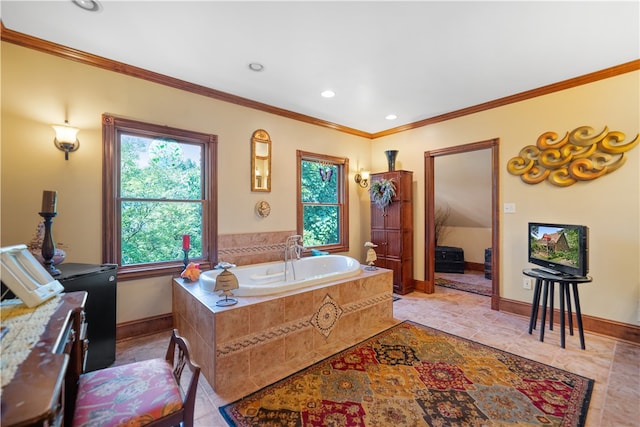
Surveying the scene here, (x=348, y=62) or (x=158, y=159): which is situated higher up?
(x=348, y=62)

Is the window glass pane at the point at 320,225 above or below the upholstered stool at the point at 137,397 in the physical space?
above

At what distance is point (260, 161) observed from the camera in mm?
3631

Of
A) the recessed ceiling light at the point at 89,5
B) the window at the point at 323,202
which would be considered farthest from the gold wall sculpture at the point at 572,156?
the recessed ceiling light at the point at 89,5

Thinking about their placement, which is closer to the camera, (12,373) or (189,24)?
(12,373)

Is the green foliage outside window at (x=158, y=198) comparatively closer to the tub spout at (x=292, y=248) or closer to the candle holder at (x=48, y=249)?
the candle holder at (x=48, y=249)

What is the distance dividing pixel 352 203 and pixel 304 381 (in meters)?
3.21

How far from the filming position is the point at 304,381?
2023mm

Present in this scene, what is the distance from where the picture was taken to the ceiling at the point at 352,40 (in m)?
1.93

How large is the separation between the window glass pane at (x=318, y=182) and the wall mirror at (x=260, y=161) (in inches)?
25.1

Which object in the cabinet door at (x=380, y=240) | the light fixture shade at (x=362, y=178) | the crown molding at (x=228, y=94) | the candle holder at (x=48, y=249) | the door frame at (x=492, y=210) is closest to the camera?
the candle holder at (x=48, y=249)

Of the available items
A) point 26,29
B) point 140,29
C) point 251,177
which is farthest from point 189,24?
point 251,177

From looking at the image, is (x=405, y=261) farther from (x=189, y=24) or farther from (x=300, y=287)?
(x=189, y=24)

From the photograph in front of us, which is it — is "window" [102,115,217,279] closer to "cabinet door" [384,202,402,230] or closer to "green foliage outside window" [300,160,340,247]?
"green foliage outside window" [300,160,340,247]

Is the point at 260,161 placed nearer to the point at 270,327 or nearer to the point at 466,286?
the point at 270,327
